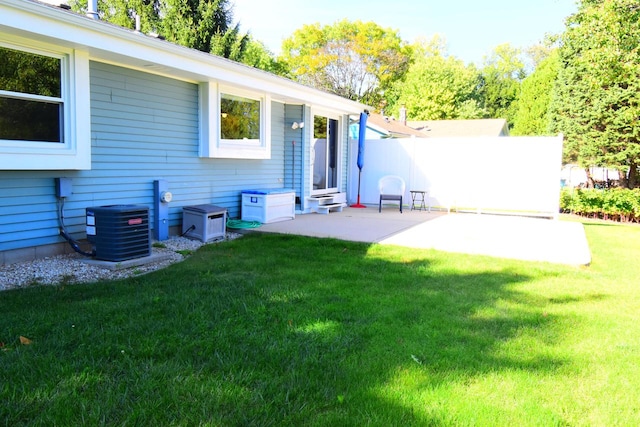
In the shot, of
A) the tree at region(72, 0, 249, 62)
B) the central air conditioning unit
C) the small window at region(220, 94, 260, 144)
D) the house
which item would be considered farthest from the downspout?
the tree at region(72, 0, 249, 62)

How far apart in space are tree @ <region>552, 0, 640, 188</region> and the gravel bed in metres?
7.86

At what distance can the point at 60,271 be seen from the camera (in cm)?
480

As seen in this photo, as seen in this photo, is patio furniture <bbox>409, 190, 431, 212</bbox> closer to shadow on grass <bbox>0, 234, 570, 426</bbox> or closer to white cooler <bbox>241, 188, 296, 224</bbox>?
white cooler <bbox>241, 188, 296, 224</bbox>

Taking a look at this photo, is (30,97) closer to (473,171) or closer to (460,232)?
(460,232)

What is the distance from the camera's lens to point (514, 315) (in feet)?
11.9

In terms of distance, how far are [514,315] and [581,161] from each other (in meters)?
→ 14.1

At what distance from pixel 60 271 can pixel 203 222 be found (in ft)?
7.31

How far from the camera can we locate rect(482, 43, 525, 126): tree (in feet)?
130

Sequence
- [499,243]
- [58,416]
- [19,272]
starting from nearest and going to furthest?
[58,416]
[19,272]
[499,243]

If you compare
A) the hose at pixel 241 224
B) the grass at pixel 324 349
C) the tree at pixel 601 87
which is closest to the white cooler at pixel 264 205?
the hose at pixel 241 224

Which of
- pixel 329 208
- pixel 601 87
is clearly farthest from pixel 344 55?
pixel 329 208

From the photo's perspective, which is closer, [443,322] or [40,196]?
[443,322]

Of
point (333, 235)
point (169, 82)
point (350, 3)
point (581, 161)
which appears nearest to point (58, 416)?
point (333, 235)

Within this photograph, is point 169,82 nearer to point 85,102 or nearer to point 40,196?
point 85,102
